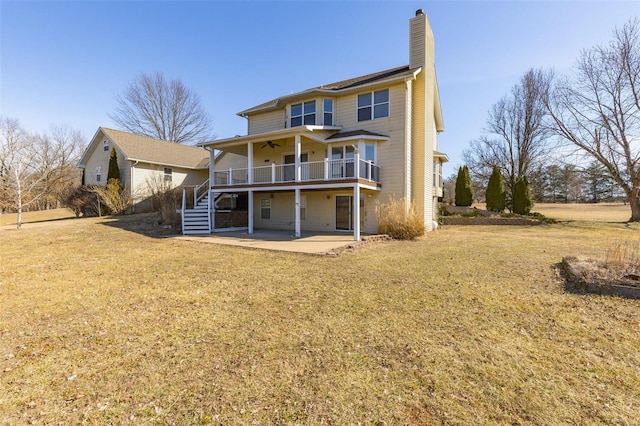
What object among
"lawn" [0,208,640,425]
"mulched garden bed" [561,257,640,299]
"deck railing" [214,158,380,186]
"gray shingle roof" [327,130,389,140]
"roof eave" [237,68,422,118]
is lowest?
"lawn" [0,208,640,425]

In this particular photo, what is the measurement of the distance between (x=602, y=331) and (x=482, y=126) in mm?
31734

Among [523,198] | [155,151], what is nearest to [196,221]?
[155,151]

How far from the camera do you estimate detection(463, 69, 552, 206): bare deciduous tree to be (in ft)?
83.5

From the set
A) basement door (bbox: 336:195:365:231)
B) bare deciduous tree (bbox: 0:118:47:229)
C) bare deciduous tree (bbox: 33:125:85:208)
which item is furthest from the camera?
bare deciduous tree (bbox: 33:125:85:208)

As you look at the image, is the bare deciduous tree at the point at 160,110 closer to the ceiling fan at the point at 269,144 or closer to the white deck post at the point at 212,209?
the ceiling fan at the point at 269,144

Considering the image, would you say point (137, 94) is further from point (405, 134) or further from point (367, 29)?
point (405, 134)

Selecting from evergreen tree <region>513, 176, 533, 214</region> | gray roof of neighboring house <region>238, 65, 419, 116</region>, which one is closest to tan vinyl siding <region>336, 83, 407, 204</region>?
gray roof of neighboring house <region>238, 65, 419, 116</region>

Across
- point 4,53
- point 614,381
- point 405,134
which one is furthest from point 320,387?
point 4,53

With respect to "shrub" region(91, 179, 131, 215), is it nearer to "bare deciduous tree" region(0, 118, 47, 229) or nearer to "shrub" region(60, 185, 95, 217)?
"shrub" region(60, 185, 95, 217)

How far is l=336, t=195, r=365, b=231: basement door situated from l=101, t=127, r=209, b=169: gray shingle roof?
14.9 meters

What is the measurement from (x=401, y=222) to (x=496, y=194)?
15890 mm

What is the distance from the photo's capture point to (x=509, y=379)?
115 inches

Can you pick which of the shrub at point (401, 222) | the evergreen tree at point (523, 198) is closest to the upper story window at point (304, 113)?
the shrub at point (401, 222)

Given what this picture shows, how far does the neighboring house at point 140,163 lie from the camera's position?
2167 centimetres
